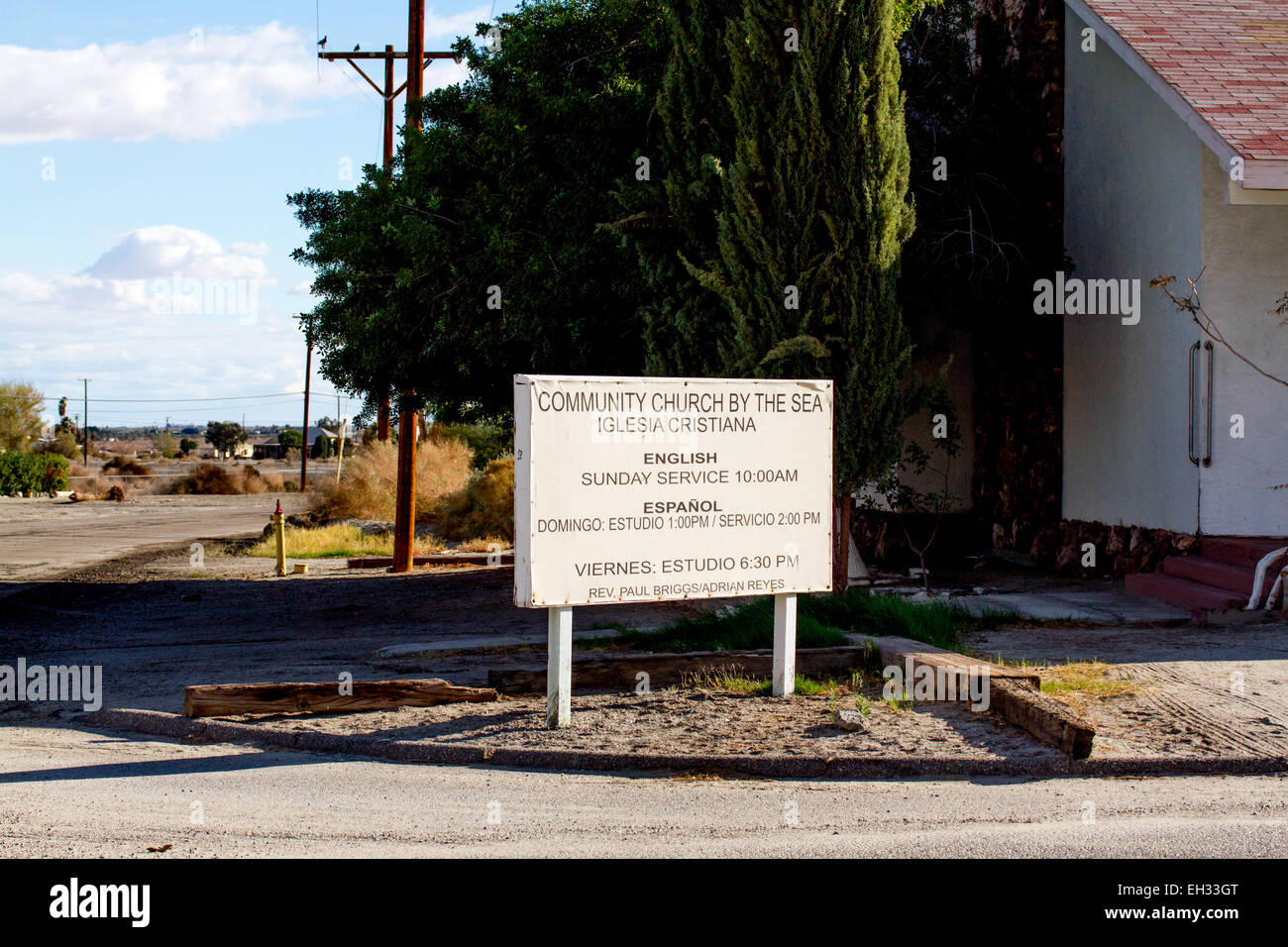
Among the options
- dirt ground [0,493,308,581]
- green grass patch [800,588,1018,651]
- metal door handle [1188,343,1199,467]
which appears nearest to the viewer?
green grass patch [800,588,1018,651]

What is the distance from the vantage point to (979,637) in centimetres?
1021

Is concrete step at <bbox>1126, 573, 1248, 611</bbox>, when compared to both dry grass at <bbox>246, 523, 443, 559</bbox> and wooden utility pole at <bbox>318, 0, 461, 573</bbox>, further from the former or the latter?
dry grass at <bbox>246, 523, 443, 559</bbox>

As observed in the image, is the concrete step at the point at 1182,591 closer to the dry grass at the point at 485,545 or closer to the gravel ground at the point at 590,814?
the gravel ground at the point at 590,814

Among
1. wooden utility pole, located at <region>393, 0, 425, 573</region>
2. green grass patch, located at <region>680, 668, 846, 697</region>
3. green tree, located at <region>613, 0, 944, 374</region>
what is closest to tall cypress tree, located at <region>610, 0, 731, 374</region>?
green tree, located at <region>613, 0, 944, 374</region>

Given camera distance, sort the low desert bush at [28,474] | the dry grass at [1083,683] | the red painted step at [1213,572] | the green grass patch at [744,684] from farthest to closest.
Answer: the low desert bush at [28,474], the red painted step at [1213,572], the green grass patch at [744,684], the dry grass at [1083,683]

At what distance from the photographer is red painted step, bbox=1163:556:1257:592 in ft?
36.0

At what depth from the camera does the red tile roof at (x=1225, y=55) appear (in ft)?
35.5

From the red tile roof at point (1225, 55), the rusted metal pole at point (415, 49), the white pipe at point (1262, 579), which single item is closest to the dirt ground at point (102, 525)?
the rusted metal pole at point (415, 49)

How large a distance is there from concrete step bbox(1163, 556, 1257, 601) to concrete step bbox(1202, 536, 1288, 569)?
0.06m

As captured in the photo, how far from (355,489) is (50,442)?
2315 inches

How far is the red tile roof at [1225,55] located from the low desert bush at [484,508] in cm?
1636

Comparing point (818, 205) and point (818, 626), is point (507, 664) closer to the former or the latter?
point (818, 626)

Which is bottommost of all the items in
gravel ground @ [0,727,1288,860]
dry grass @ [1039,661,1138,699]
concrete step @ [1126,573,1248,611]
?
gravel ground @ [0,727,1288,860]
